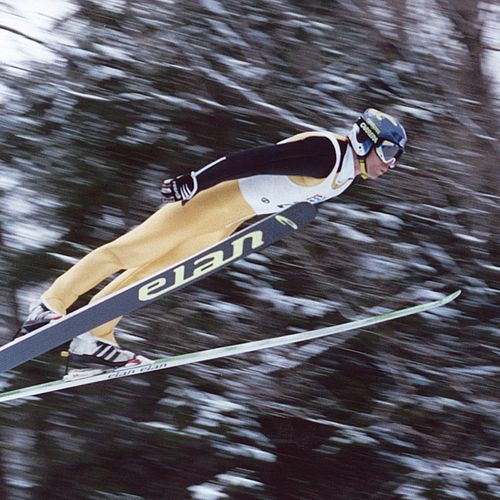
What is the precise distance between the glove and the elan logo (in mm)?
364

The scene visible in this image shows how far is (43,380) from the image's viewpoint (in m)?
5.94

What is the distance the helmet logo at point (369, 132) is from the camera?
3.39 meters

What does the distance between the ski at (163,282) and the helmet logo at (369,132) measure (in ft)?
1.39

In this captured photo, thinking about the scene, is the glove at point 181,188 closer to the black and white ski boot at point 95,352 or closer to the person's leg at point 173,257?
the person's leg at point 173,257

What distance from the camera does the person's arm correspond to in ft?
10.7

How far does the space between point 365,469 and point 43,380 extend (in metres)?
1.95

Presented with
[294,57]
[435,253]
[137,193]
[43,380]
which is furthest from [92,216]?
[435,253]

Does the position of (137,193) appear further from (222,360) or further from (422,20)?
(422,20)

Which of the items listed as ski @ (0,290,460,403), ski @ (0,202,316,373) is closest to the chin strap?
ski @ (0,202,316,373)

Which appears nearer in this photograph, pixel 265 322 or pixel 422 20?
pixel 265 322

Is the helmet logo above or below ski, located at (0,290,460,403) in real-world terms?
above

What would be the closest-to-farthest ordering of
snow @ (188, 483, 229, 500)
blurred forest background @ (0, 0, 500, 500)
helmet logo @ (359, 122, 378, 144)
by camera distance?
helmet logo @ (359, 122, 378, 144), blurred forest background @ (0, 0, 500, 500), snow @ (188, 483, 229, 500)

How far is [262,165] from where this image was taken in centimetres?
330

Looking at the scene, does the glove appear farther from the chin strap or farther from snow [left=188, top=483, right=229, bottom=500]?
snow [left=188, top=483, right=229, bottom=500]
